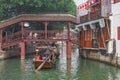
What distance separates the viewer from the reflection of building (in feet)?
113

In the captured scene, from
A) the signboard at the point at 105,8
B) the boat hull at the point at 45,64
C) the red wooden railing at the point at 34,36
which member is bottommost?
the boat hull at the point at 45,64

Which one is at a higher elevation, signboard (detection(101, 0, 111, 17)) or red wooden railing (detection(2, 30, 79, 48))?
signboard (detection(101, 0, 111, 17))

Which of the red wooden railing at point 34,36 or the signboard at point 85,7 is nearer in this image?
the signboard at point 85,7

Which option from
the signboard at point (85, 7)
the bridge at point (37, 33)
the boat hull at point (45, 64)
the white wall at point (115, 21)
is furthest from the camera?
the bridge at point (37, 33)

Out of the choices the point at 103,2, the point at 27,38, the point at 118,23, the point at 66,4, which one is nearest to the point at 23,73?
the point at 118,23

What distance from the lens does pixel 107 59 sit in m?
36.5

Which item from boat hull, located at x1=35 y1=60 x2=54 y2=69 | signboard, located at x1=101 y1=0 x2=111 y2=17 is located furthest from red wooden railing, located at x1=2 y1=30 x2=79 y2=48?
boat hull, located at x1=35 y1=60 x2=54 y2=69

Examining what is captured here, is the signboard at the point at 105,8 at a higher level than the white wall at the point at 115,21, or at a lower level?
higher

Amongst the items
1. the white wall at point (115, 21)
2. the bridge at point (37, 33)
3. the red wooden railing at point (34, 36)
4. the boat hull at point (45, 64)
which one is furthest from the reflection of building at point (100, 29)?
the boat hull at point (45, 64)

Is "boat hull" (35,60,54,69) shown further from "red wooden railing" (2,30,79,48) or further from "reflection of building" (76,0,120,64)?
"red wooden railing" (2,30,79,48)

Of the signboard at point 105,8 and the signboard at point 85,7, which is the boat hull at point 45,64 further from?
the signboard at point 85,7

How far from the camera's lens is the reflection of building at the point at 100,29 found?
34375 millimetres

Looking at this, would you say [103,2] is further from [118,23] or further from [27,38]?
[27,38]

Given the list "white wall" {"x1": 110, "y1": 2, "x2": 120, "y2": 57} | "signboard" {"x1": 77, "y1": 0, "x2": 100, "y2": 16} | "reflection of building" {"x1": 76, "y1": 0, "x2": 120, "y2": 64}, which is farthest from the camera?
"signboard" {"x1": 77, "y1": 0, "x2": 100, "y2": 16}
